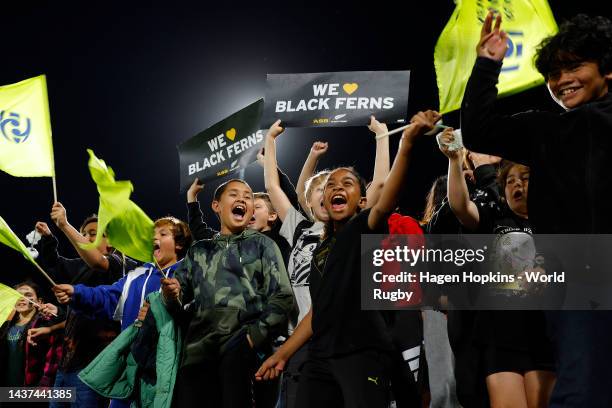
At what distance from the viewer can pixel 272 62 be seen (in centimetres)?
1273

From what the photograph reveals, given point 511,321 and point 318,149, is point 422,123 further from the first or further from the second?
point 318,149

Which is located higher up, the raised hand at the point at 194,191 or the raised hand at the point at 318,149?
the raised hand at the point at 318,149

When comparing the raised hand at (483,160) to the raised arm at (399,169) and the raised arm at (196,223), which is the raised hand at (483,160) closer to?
the raised arm at (399,169)

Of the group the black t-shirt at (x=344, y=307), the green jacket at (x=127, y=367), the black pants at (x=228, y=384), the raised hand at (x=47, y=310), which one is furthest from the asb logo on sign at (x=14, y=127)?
the black t-shirt at (x=344, y=307)

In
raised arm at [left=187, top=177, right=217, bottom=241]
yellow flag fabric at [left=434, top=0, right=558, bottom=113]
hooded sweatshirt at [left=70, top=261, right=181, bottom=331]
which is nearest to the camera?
yellow flag fabric at [left=434, top=0, right=558, bottom=113]

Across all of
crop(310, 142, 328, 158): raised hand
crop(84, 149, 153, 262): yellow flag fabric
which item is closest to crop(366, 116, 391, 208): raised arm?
crop(310, 142, 328, 158): raised hand

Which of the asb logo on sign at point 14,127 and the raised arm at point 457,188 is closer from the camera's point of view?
the raised arm at point 457,188

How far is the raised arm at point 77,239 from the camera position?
205 inches

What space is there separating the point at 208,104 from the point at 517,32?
900 cm

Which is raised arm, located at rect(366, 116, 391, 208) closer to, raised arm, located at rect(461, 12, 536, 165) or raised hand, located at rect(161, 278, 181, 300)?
raised hand, located at rect(161, 278, 181, 300)

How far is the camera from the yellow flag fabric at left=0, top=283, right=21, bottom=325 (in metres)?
5.11

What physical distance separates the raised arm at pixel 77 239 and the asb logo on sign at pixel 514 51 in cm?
296

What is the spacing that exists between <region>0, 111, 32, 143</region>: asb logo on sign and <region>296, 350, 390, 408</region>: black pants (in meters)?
3.25

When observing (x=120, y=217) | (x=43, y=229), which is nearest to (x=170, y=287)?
(x=120, y=217)
